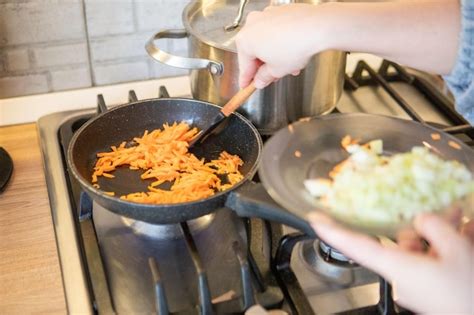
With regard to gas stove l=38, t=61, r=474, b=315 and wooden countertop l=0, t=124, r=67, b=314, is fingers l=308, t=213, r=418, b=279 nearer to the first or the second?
gas stove l=38, t=61, r=474, b=315

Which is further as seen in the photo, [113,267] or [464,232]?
[113,267]

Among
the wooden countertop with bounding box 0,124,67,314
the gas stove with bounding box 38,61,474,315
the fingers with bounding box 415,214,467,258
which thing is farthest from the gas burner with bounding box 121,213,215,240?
the fingers with bounding box 415,214,467,258

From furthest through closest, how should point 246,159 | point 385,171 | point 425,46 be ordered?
1. point 246,159
2. point 425,46
3. point 385,171

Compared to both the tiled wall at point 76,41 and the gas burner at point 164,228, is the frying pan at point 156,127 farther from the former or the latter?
the tiled wall at point 76,41

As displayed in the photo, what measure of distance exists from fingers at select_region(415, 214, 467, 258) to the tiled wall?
2.24 feet

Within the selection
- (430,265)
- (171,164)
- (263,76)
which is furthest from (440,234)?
(171,164)

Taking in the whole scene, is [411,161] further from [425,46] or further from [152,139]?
[152,139]

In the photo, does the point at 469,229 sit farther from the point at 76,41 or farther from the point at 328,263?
the point at 76,41

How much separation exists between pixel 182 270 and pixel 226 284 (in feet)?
0.18

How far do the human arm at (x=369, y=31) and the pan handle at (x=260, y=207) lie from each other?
0.15m

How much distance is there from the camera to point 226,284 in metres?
0.72

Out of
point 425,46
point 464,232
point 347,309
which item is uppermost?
point 425,46

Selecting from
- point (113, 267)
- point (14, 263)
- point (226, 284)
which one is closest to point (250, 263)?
point (226, 284)

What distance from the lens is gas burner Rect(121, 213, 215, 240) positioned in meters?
0.79
